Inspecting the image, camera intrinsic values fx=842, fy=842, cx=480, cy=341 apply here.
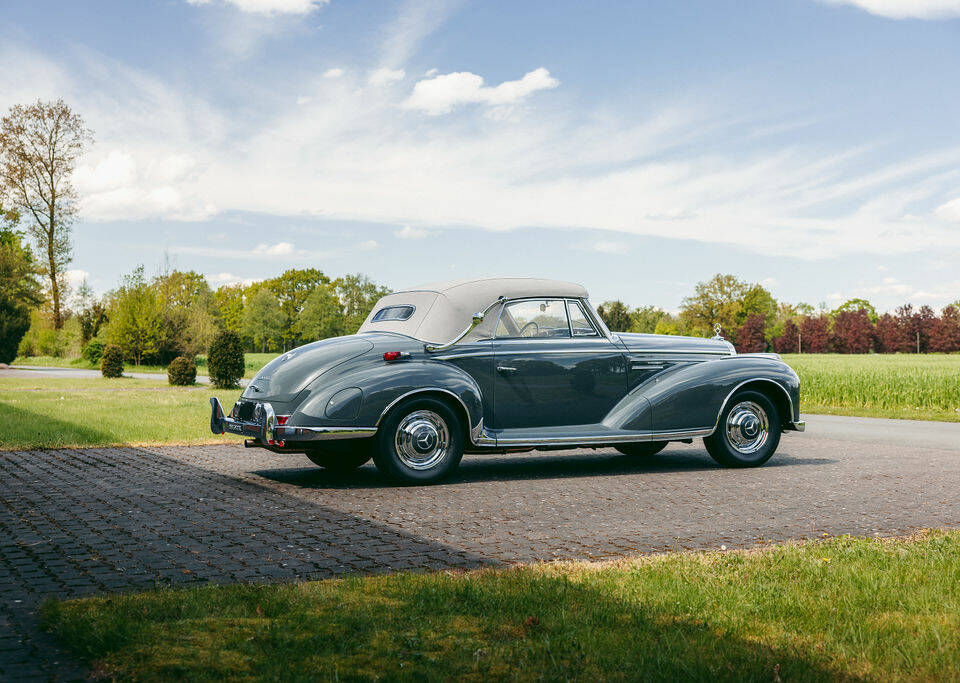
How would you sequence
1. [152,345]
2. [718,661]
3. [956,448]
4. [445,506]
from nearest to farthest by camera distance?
[718,661] → [445,506] → [956,448] → [152,345]

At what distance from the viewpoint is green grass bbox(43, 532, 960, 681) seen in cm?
312

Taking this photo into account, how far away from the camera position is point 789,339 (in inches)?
4107

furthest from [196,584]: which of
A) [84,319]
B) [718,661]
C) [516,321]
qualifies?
[84,319]

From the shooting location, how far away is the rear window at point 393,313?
8.49 m

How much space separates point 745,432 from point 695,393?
92 centimetres

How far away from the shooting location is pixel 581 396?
8.27 metres

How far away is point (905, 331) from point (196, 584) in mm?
107113

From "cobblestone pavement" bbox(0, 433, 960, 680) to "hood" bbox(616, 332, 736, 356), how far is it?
129cm

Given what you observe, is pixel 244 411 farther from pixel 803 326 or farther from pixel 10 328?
pixel 803 326

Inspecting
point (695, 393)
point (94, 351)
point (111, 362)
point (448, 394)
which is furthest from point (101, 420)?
point (94, 351)

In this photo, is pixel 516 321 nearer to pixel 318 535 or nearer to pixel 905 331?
pixel 318 535

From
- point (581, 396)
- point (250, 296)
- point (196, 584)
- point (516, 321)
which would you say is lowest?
point (196, 584)

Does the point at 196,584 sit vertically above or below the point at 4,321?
below

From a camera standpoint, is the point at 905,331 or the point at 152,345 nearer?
the point at 152,345
